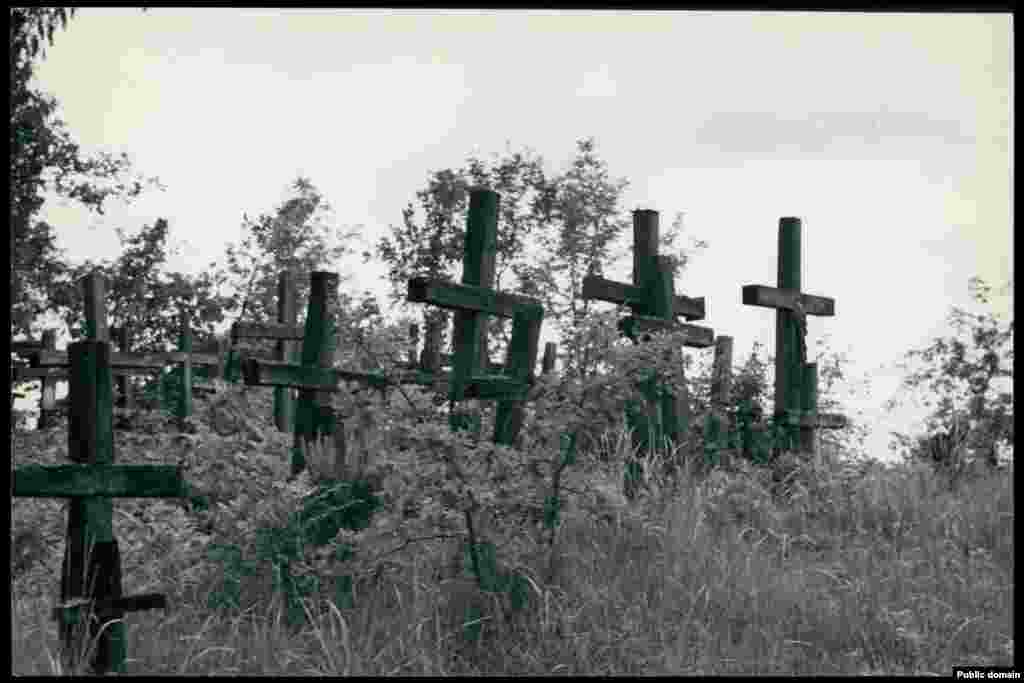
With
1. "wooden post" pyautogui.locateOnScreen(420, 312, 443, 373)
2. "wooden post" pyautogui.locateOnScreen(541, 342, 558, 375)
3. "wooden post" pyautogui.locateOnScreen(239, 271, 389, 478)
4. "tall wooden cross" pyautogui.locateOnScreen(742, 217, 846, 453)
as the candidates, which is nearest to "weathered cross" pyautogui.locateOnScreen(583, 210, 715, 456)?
"tall wooden cross" pyautogui.locateOnScreen(742, 217, 846, 453)

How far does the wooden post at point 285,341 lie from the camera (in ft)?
49.8

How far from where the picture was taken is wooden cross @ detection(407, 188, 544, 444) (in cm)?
762

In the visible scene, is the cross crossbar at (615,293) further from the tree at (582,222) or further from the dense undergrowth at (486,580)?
the tree at (582,222)

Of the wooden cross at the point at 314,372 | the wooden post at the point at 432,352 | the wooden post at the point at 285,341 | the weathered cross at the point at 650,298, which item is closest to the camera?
the weathered cross at the point at 650,298

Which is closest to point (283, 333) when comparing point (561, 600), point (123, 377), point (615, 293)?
point (615, 293)

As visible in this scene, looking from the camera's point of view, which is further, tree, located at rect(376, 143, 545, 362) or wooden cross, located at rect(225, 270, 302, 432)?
tree, located at rect(376, 143, 545, 362)

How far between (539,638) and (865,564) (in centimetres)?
279

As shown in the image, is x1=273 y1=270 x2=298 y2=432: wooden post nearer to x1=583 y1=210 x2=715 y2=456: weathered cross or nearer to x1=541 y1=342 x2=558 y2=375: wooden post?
x1=541 y1=342 x2=558 y2=375: wooden post

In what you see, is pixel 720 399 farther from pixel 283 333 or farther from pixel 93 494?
pixel 93 494

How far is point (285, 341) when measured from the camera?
15.2 metres

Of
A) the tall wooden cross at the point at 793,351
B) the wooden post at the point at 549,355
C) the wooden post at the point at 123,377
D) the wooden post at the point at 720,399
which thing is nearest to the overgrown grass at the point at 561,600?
the tall wooden cross at the point at 793,351

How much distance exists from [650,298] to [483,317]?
97.8 inches

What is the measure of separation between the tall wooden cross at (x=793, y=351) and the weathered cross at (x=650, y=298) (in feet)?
3.15

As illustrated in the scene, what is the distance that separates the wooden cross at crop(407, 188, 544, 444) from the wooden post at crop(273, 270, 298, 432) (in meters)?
7.04
